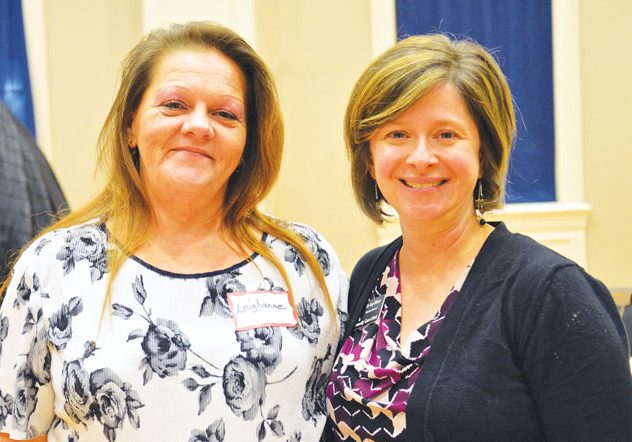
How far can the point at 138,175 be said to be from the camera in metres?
1.76

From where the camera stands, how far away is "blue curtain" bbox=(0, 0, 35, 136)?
4941 millimetres

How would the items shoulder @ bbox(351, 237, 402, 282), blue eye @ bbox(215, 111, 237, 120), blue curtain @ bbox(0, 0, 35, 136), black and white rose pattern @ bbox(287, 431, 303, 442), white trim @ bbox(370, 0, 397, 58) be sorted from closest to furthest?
1. black and white rose pattern @ bbox(287, 431, 303, 442)
2. blue eye @ bbox(215, 111, 237, 120)
3. shoulder @ bbox(351, 237, 402, 282)
4. blue curtain @ bbox(0, 0, 35, 136)
5. white trim @ bbox(370, 0, 397, 58)

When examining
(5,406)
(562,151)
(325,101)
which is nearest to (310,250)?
(5,406)

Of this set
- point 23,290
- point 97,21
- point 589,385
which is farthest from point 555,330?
point 97,21

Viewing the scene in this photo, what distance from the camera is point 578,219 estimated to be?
5035 mm

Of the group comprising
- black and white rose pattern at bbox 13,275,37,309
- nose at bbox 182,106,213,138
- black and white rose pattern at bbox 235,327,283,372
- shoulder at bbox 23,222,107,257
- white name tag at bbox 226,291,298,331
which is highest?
nose at bbox 182,106,213,138

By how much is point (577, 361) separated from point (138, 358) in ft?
2.79

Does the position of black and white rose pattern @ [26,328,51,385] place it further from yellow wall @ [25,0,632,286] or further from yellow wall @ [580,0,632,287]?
yellow wall @ [580,0,632,287]

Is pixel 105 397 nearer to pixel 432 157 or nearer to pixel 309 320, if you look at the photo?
pixel 309 320

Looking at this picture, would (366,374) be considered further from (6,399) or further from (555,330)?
(6,399)

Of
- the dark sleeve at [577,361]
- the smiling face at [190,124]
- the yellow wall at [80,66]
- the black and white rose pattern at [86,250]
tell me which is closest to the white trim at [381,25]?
the yellow wall at [80,66]

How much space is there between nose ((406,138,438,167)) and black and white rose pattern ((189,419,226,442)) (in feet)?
2.19

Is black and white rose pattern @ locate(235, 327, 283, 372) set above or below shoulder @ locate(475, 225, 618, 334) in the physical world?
below

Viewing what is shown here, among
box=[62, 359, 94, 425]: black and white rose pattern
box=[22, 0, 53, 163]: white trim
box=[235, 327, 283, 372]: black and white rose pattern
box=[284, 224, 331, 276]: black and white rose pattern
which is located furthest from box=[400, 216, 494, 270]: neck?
box=[22, 0, 53, 163]: white trim
